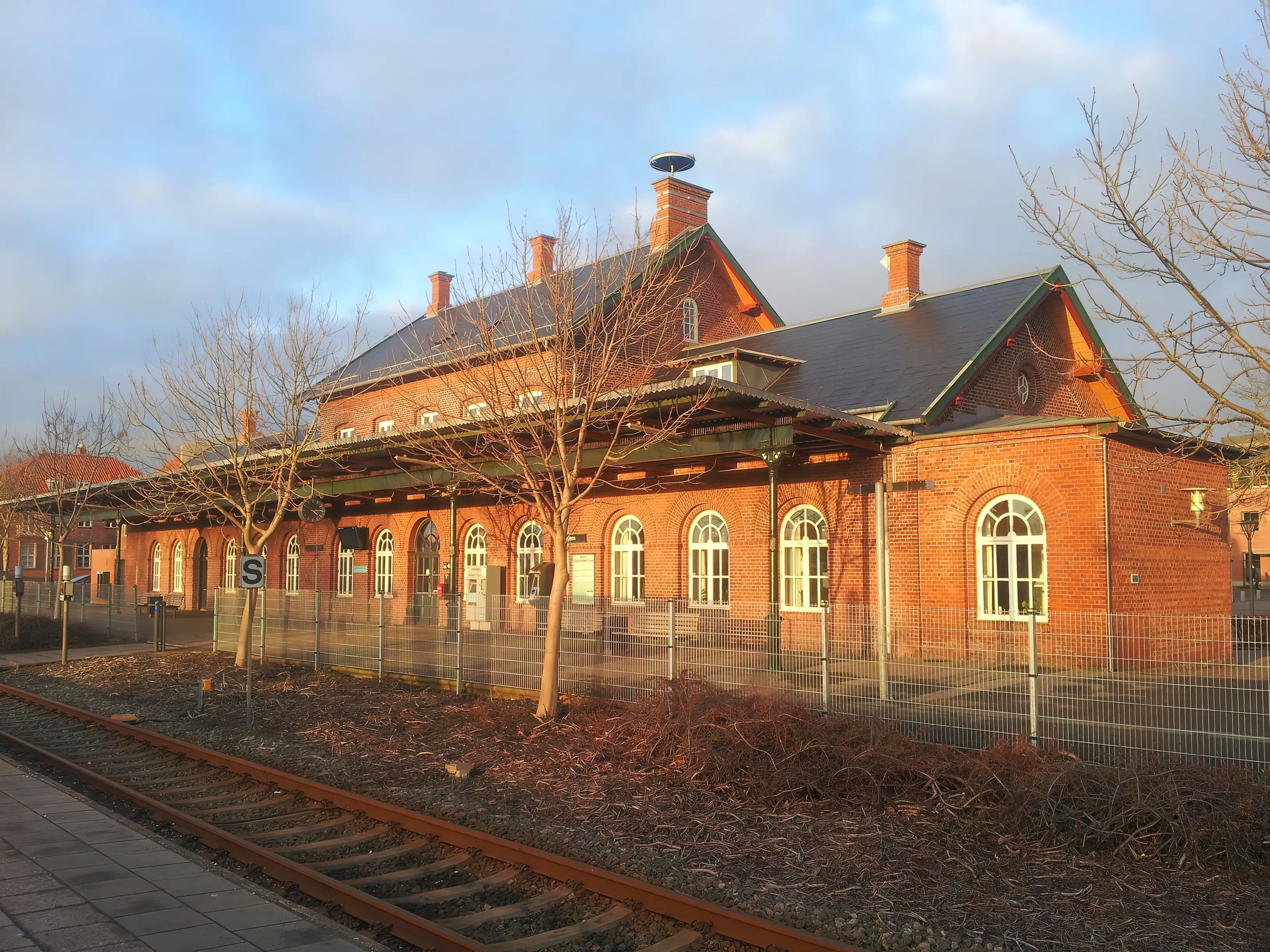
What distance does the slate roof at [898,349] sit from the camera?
18.8 meters

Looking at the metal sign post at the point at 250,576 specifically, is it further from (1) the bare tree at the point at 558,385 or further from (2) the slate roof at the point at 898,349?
(2) the slate roof at the point at 898,349

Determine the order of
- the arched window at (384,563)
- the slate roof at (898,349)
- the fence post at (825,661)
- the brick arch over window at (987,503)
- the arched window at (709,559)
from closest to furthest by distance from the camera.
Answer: the fence post at (825,661)
the brick arch over window at (987,503)
the slate roof at (898,349)
the arched window at (709,559)
the arched window at (384,563)

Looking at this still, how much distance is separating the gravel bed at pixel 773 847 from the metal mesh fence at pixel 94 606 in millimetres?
14489

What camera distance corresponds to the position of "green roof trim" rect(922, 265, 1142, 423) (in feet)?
58.5

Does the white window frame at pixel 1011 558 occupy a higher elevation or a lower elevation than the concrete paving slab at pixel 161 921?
higher

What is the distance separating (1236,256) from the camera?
7230mm

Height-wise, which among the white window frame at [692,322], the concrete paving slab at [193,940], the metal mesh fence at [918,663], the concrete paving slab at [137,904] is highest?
the white window frame at [692,322]

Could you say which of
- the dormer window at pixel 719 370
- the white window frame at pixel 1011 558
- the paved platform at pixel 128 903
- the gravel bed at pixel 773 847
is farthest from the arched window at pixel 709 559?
the paved platform at pixel 128 903

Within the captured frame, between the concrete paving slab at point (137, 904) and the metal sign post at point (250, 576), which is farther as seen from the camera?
the metal sign post at point (250, 576)

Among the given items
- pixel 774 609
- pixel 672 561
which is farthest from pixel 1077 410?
pixel 774 609

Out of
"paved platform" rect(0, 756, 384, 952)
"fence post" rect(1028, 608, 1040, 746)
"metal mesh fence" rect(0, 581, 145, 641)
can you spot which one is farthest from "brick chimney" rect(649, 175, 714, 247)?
"paved platform" rect(0, 756, 384, 952)

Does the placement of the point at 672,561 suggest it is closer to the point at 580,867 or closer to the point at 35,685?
the point at 35,685

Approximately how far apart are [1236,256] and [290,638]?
16284 mm

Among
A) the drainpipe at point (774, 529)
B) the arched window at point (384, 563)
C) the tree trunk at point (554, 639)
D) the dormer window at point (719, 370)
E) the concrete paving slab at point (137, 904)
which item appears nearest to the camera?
the concrete paving slab at point (137, 904)
